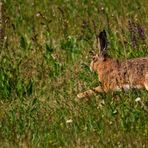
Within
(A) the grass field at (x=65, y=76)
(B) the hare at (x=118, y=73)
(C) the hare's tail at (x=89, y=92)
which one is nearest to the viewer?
(A) the grass field at (x=65, y=76)

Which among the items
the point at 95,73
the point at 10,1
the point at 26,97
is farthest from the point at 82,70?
the point at 10,1

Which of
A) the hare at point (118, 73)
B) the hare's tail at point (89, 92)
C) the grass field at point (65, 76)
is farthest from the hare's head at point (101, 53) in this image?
the hare's tail at point (89, 92)

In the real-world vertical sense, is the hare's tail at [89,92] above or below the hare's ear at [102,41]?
below

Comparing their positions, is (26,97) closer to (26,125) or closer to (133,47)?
(26,125)

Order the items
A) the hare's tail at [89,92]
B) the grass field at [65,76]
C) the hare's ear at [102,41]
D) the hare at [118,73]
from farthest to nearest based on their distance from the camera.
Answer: the hare's ear at [102,41] → the hare at [118,73] → the hare's tail at [89,92] → the grass field at [65,76]

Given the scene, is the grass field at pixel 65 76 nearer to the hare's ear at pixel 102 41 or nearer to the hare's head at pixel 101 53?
the hare's head at pixel 101 53

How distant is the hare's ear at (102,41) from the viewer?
7555 mm

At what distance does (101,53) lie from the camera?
25.5ft

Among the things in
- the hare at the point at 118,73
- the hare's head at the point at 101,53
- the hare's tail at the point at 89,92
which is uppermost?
the hare's head at the point at 101,53

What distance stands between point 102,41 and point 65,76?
1.66 feet

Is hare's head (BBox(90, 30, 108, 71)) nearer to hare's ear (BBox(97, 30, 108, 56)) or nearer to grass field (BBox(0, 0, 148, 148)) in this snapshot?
hare's ear (BBox(97, 30, 108, 56))

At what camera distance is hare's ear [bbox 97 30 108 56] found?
7555 mm

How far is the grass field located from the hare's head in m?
0.11

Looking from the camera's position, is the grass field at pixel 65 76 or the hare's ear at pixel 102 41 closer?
the grass field at pixel 65 76
